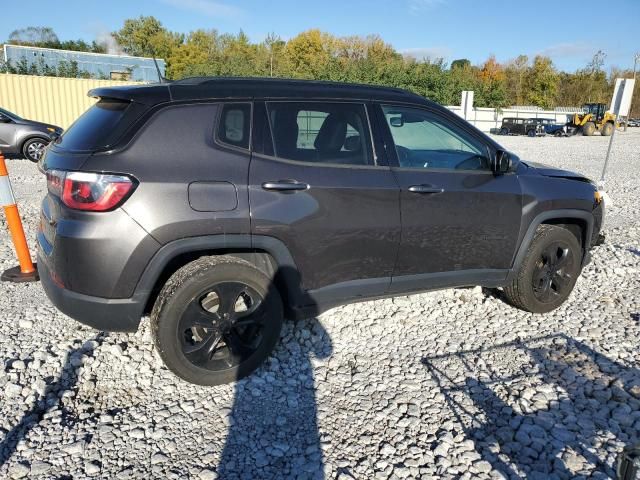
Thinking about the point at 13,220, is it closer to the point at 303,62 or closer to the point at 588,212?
the point at 588,212

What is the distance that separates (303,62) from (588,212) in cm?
5375

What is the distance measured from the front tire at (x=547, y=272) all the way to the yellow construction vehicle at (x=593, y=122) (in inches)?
1447

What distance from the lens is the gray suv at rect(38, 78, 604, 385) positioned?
274 centimetres

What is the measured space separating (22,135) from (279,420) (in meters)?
12.9

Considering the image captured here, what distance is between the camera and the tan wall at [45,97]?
19172mm

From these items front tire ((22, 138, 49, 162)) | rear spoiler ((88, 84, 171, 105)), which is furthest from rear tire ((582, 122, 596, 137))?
rear spoiler ((88, 84, 171, 105))

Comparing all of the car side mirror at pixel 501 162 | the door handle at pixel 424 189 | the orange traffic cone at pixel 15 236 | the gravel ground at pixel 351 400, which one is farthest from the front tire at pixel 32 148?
the car side mirror at pixel 501 162

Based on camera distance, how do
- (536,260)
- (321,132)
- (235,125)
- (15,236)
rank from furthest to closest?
1. (15,236)
2. (536,260)
3. (321,132)
4. (235,125)

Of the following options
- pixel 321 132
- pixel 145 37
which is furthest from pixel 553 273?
pixel 145 37

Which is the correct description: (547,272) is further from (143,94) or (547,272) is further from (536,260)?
(143,94)

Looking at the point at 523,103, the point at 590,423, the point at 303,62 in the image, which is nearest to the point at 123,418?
the point at 590,423

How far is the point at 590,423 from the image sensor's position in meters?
2.78

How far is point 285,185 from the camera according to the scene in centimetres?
299

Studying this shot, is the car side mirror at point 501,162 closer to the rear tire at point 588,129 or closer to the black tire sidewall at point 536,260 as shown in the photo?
the black tire sidewall at point 536,260
